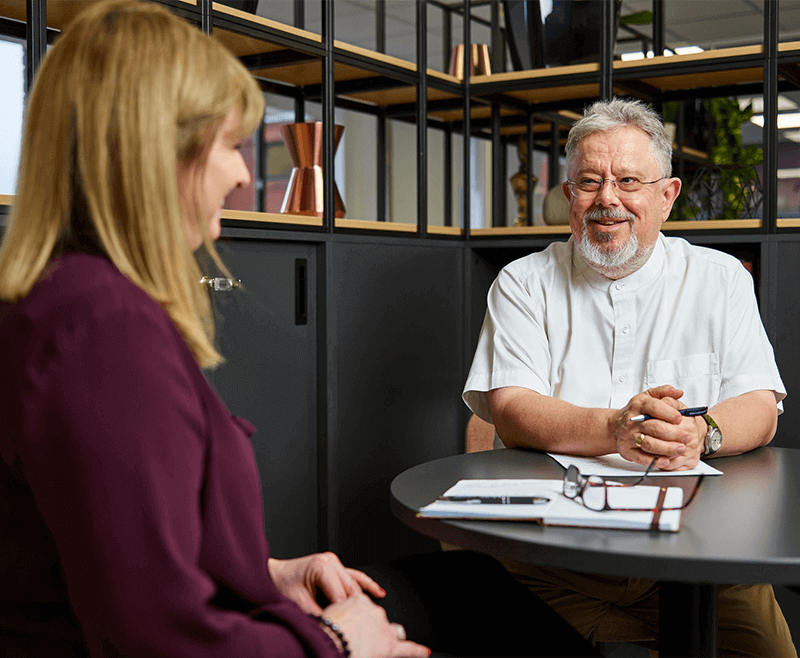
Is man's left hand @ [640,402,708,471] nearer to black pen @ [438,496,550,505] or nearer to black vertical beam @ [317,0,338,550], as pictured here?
black pen @ [438,496,550,505]

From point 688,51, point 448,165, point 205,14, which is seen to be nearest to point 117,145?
point 205,14

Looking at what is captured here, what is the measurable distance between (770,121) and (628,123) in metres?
0.68

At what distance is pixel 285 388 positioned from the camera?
2.19m

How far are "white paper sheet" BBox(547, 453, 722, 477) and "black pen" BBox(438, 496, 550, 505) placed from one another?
0.22 m

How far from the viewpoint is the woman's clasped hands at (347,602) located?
2.92ft

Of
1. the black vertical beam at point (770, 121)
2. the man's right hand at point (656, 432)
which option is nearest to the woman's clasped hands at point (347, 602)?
the man's right hand at point (656, 432)

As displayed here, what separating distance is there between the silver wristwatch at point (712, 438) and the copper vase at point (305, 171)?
1.21m

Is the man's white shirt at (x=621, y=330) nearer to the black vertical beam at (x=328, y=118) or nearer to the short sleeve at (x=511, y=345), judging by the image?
the short sleeve at (x=511, y=345)

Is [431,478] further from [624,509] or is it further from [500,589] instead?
[624,509]

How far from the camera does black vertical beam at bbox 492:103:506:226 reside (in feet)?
9.55

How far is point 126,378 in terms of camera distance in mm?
702

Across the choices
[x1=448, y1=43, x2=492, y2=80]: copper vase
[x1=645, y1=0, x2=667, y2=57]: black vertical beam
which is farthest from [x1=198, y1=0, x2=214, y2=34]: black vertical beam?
[x1=645, y1=0, x2=667, y2=57]: black vertical beam

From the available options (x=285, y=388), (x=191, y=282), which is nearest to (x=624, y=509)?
(x=191, y=282)

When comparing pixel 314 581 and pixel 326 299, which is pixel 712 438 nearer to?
pixel 314 581
